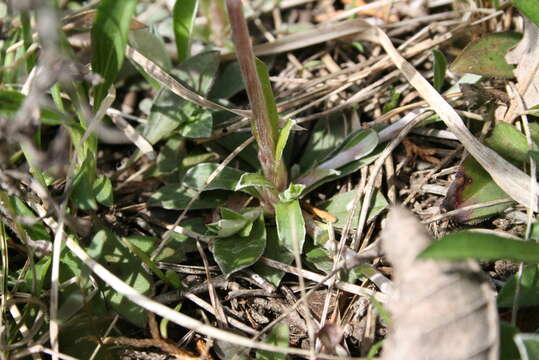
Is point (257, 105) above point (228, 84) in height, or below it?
above

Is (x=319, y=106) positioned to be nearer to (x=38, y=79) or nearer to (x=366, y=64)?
(x=366, y=64)

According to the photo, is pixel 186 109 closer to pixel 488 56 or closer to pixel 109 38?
pixel 109 38

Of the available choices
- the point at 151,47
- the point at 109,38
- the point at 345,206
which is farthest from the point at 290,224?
the point at 151,47

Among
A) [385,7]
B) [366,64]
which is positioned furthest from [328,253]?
[385,7]

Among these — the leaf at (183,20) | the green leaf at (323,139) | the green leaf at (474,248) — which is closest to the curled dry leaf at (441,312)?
the green leaf at (474,248)

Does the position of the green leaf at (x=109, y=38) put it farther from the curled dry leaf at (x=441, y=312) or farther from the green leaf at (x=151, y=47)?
the curled dry leaf at (x=441, y=312)

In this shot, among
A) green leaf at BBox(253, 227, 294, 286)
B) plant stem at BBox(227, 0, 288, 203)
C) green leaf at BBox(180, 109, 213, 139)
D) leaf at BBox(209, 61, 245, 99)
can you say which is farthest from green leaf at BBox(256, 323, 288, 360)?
leaf at BBox(209, 61, 245, 99)
